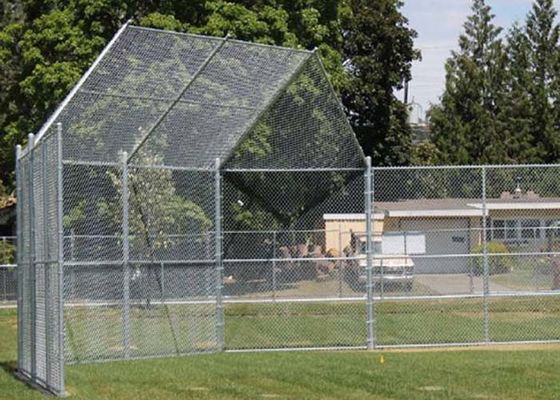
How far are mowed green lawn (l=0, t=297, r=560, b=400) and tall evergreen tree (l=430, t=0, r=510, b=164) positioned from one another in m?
28.2

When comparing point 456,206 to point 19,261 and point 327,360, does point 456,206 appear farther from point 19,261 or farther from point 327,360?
point 19,261

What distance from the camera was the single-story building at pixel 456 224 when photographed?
68.6 ft

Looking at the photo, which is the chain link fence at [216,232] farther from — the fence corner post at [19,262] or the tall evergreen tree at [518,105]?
the tall evergreen tree at [518,105]

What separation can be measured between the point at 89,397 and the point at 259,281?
24.4 feet

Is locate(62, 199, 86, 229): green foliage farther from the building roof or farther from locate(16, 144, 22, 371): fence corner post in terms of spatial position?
the building roof

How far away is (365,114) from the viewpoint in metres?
47.8

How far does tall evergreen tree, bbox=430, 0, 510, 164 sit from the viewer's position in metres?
50.0

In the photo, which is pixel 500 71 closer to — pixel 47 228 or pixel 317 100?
pixel 317 100

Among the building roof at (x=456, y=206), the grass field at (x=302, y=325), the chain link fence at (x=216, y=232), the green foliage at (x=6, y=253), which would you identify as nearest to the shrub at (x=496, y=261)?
the chain link fence at (x=216, y=232)

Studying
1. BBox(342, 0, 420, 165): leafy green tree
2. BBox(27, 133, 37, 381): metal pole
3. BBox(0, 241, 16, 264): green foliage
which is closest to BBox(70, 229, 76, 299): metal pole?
BBox(27, 133, 37, 381): metal pole

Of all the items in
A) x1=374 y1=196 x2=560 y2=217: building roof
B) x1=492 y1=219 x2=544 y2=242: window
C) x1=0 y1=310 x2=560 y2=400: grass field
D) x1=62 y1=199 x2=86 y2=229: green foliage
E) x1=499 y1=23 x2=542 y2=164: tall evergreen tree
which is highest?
x1=499 y1=23 x2=542 y2=164: tall evergreen tree

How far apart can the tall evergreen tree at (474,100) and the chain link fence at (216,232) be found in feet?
91.7

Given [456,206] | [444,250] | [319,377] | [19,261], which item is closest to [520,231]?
[444,250]

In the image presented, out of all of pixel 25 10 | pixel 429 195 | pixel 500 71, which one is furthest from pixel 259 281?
pixel 500 71
